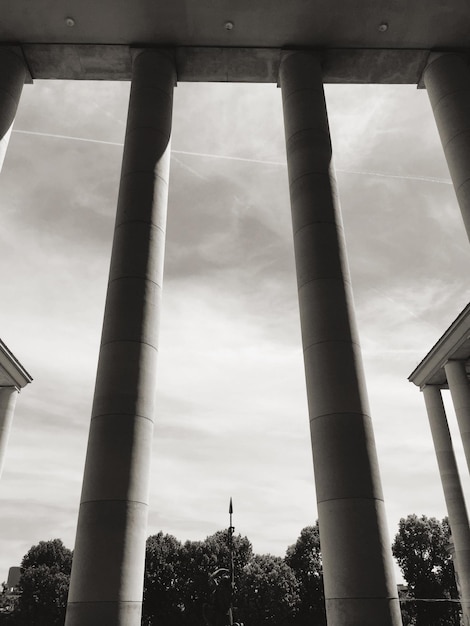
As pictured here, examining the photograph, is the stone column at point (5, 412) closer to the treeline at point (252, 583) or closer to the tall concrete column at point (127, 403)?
the tall concrete column at point (127, 403)

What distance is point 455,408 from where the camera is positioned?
71.9 metres

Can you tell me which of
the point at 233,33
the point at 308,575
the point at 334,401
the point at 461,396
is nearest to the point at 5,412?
the point at 233,33

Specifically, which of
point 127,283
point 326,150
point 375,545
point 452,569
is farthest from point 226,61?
point 452,569

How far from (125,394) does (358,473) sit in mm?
13726

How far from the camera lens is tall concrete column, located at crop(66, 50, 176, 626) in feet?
80.4

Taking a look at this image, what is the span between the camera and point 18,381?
232 ft

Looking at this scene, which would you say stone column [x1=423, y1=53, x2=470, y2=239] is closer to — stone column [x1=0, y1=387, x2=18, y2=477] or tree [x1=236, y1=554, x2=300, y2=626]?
stone column [x1=0, y1=387, x2=18, y2=477]

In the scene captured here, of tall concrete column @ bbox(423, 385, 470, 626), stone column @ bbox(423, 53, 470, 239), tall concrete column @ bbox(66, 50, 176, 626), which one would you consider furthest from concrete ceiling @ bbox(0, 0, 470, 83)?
tall concrete column @ bbox(423, 385, 470, 626)

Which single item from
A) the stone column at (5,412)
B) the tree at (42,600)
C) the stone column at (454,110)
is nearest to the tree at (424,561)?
the tree at (42,600)

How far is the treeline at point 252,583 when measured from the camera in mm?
164625

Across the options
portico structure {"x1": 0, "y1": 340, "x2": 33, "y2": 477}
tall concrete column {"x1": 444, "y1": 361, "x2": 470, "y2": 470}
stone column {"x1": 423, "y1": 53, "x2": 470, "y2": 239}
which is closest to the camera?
stone column {"x1": 423, "y1": 53, "x2": 470, "y2": 239}

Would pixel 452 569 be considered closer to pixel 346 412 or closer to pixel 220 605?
pixel 220 605

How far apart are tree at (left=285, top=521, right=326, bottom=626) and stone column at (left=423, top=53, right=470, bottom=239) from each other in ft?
504

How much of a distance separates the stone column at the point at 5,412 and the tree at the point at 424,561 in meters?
155
